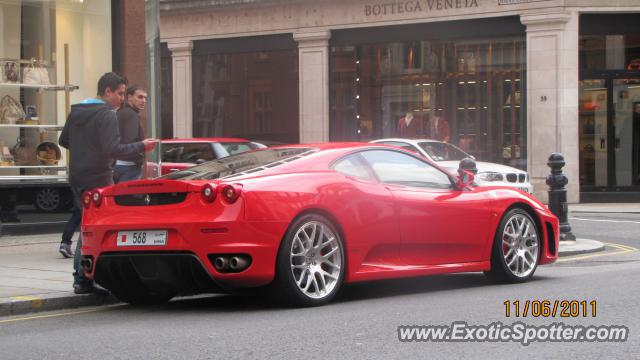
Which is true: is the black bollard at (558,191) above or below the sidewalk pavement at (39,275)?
above

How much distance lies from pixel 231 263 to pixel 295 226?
0.57m

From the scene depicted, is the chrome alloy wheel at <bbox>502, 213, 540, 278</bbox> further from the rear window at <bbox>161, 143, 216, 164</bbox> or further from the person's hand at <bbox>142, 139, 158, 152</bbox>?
the rear window at <bbox>161, 143, 216, 164</bbox>

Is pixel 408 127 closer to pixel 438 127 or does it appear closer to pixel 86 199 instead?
pixel 438 127

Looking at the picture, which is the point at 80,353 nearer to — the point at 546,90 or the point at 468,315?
the point at 468,315

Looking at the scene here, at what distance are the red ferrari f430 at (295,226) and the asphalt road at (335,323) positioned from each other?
9.3 inches


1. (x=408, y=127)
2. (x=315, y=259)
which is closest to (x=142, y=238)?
(x=315, y=259)

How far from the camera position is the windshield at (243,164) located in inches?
321

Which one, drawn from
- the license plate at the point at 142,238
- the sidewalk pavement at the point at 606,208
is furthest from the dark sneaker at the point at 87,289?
the sidewalk pavement at the point at 606,208

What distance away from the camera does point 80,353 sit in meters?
6.20

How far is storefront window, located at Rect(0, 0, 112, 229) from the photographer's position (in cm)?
1446

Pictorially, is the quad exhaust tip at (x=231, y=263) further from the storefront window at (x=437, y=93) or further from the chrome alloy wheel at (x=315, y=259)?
the storefront window at (x=437, y=93)

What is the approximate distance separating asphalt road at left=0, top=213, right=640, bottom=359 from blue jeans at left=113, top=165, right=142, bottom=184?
2.47 metres

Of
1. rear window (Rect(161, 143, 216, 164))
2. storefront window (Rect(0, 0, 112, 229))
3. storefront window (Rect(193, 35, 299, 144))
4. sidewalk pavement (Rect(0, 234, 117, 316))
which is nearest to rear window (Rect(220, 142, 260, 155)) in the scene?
rear window (Rect(161, 143, 216, 164))

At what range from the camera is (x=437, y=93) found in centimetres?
2791
